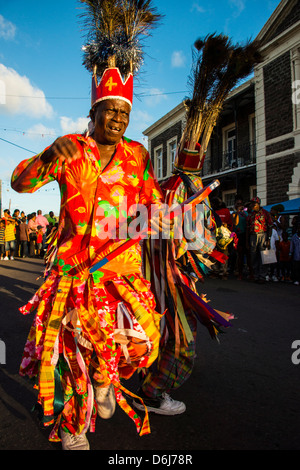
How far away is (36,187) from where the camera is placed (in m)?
1.77

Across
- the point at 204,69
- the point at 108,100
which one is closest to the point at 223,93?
the point at 204,69

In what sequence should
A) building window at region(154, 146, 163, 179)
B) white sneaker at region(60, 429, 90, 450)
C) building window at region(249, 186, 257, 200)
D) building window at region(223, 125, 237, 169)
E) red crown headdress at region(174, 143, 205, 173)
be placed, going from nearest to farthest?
white sneaker at region(60, 429, 90, 450), red crown headdress at region(174, 143, 205, 173), building window at region(249, 186, 257, 200), building window at region(223, 125, 237, 169), building window at region(154, 146, 163, 179)

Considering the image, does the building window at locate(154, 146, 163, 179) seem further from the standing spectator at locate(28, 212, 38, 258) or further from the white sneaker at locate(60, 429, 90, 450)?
the white sneaker at locate(60, 429, 90, 450)

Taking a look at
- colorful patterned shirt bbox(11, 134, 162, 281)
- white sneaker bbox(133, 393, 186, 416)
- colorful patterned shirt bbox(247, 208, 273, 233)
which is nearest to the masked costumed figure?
white sneaker bbox(133, 393, 186, 416)

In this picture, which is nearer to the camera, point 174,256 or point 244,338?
point 174,256

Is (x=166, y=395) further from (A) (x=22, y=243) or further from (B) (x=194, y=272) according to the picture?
(A) (x=22, y=243)

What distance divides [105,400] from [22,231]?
524 inches

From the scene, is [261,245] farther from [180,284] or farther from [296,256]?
[180,284]

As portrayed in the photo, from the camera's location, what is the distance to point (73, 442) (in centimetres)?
167

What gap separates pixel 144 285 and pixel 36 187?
2.49 feet

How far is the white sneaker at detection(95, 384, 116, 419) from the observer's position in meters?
1.84

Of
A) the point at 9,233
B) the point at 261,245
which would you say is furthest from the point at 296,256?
the point at 9,233

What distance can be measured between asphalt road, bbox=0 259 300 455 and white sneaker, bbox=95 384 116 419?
13 cm
